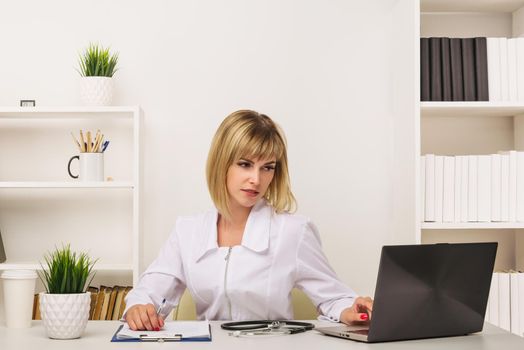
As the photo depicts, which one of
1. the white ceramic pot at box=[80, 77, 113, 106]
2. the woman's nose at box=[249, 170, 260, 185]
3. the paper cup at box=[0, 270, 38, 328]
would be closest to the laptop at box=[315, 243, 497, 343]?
the woman's nose at box=[249, 170, 260, 185]

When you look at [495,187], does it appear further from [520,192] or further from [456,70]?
[456,70]

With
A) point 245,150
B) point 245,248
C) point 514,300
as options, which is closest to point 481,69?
point 514,300

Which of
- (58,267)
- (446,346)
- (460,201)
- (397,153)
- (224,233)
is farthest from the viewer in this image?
(397,153)

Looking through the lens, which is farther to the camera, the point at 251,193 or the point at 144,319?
the point at 251,193

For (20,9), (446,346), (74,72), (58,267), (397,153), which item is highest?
(20,9)

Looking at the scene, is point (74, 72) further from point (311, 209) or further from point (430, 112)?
point (430, 112)

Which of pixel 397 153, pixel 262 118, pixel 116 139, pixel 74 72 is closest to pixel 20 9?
pixel 74 72

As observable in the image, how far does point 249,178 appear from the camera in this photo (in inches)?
96.9

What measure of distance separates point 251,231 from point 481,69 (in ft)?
4.27

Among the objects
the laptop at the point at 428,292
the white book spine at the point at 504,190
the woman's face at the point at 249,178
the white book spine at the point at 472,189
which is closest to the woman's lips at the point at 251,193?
the woman's face at the point at 249,178

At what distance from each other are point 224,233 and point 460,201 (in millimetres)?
1107

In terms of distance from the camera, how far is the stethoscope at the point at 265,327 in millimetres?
1974

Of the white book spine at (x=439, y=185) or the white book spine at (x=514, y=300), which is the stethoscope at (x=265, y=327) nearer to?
the white book spine at (x=439, y=185)

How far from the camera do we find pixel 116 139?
3.46 metres
